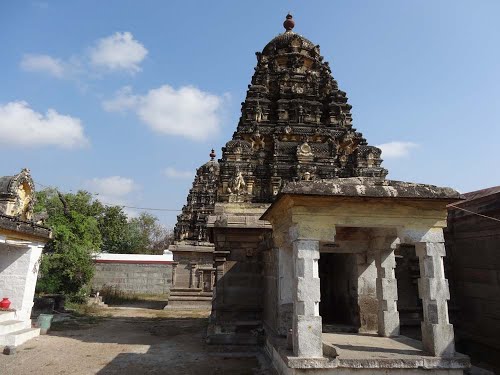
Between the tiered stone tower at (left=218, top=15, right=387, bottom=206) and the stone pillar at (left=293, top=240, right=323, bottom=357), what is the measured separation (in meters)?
6.42

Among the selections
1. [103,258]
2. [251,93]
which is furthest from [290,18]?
[103,258]

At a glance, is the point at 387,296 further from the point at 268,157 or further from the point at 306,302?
the point at 268,157

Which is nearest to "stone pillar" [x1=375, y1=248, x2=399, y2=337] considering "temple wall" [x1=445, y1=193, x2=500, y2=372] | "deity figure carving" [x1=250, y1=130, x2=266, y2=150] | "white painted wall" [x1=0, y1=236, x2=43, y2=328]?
"temple wall" [x1=445, y1=193, x2=500, y2=372]

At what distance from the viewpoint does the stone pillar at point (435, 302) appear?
16.9ft

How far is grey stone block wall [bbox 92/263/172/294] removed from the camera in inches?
1013

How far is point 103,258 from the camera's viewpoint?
26.0 meters

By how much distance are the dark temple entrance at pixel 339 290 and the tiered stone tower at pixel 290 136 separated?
12.1ft

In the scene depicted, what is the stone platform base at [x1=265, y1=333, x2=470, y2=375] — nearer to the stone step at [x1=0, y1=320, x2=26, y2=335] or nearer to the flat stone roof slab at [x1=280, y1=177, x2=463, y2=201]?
the flat stone roof slab at [x1=280, y1=177, x2=463, y2=201]

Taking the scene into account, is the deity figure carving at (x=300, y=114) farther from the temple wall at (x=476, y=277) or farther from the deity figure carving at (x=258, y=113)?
the temple wall at (x=476, y=277)

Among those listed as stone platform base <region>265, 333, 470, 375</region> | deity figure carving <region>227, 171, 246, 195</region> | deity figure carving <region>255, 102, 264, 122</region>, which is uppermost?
deity figure carving <region>255, 102, 264, 122</region>

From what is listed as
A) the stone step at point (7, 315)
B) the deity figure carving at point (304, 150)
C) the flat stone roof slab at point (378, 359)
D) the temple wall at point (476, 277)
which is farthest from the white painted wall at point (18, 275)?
the temple wall at point (476, 277)

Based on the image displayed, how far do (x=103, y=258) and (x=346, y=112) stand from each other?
20859 mm

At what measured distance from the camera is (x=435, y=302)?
17.4 ft

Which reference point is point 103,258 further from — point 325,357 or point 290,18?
point 325,357
